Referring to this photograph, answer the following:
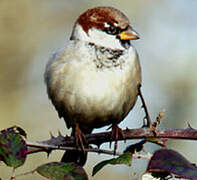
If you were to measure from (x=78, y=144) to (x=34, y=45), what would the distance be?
441 cm

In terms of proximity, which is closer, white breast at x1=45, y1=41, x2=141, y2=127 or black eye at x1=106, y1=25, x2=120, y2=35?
white breast at x1=45, y1=41, x2=141, y2=127

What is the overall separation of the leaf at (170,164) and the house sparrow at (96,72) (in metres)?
1.24

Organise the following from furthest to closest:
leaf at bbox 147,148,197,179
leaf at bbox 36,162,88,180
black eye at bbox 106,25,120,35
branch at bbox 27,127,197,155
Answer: black eye at bbox 106,25,120,35 → branch at bbox 27,127,197,155 → leaf at bbox 36,162,88,180 → leaf at bbox 147,148,197,179

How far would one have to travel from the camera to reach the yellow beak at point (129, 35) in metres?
2.71

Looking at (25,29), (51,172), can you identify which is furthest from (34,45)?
(51,172)

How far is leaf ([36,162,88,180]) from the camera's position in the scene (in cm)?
140

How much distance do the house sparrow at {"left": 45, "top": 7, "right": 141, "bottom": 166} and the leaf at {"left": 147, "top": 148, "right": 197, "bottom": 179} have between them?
124 centimetres

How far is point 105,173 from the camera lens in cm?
550

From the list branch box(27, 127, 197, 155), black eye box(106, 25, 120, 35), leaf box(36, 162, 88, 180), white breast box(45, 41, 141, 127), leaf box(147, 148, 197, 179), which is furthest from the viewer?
black eye box(106, 25, 120, 35)

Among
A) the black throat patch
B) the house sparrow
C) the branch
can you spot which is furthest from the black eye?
the branch

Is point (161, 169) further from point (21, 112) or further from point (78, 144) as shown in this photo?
point (21, 112)

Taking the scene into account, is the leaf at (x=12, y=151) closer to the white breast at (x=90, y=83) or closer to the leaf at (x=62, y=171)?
the leaf at (x=62, y=171)

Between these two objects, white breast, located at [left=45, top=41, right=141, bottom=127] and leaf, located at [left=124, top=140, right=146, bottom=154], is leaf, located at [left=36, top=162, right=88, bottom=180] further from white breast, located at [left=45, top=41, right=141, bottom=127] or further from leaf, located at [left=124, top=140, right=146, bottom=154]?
white breast, located at [left=45, top=41, right=141, bottom=127]

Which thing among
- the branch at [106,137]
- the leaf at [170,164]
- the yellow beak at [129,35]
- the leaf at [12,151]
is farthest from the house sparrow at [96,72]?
the leaf at [170,164]
